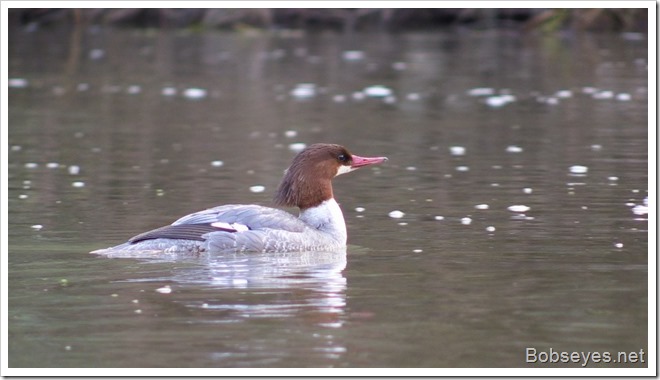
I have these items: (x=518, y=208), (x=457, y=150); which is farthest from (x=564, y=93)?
(x=518, y=208)

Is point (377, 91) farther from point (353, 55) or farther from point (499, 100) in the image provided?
point (353, 55)

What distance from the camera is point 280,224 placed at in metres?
9.95

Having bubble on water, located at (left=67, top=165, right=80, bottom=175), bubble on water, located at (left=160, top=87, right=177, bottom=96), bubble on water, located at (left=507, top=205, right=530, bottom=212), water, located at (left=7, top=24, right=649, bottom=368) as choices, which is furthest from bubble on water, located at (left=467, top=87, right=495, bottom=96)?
bubble on water, located at (left=507, top=205, right=530, bottom=212)

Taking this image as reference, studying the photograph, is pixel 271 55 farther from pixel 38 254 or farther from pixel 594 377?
pixel 594 377

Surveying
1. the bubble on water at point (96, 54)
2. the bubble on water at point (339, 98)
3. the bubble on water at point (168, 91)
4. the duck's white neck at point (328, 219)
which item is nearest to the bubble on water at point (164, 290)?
the duck's white neck at point (328, 219)

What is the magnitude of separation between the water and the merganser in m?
0.18

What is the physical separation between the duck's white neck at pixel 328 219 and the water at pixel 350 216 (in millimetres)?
299

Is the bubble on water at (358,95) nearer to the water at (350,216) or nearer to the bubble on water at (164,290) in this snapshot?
the water at (350,216)

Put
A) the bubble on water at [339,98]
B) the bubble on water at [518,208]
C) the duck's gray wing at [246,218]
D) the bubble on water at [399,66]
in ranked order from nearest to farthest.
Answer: the duck's gray wing at [246,218] < the bubble on water at [518,208] < the bubble on water at [339,98] < the bubble on water at [399,66]

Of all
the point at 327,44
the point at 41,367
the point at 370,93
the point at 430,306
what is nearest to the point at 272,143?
the point at 370,93

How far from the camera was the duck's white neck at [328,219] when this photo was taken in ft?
33.3

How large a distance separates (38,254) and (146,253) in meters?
0.78

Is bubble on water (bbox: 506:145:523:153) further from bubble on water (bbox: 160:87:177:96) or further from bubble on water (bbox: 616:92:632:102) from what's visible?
bubble on water (bbox: 160:87:177:96)

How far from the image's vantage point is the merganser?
9.63m
